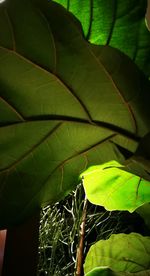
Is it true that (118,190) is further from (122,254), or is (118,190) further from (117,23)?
(117,23)

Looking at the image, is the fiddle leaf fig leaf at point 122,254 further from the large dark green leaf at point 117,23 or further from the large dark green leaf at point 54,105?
the large dark green leaf at point 117,23

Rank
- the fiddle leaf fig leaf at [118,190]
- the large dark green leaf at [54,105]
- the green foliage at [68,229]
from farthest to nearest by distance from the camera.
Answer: the green foliage at [68,229] < the fiddle leaf fig leaf at [118,190] < the large dark green leaf at [54,105]

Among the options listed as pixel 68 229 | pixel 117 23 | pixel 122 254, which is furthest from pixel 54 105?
pixel 68 229

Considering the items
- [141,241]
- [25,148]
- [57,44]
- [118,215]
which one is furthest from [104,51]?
[118,215]

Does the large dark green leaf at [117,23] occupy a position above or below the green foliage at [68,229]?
above

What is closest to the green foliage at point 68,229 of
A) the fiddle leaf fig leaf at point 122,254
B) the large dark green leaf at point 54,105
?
the fiddle leaf fig leaf at point 122,254

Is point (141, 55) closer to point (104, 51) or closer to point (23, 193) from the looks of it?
point (104, 51)
